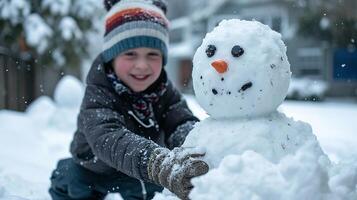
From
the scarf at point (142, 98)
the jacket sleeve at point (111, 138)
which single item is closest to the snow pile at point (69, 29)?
the scarf at point (142, 98)

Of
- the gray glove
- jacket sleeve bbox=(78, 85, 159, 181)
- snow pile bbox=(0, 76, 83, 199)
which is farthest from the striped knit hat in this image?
the gray glove

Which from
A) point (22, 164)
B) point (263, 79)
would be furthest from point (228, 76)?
point (22, 164)

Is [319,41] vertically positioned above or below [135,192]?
above

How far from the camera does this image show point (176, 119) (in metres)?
2.29

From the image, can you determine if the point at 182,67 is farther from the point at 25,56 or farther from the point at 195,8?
the point at 25,56

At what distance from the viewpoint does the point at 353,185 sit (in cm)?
110

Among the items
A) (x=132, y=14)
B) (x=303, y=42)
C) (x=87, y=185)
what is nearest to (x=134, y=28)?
(x=132, y=14)

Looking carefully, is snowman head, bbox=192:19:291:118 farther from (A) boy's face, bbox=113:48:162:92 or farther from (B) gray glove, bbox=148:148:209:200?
(A) boy's face, bbox=113:48:162:92

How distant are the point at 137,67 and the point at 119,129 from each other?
44 centimetres

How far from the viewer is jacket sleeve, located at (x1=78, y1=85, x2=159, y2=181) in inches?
55.9

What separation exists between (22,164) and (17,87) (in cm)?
533

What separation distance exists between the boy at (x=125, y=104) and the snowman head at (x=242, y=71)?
545 millimetres

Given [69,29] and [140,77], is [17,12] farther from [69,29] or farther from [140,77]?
[140,77]

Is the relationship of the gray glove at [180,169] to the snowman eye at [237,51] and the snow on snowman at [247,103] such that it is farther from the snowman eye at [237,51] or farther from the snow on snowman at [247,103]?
the snowman eye at [237,51]
